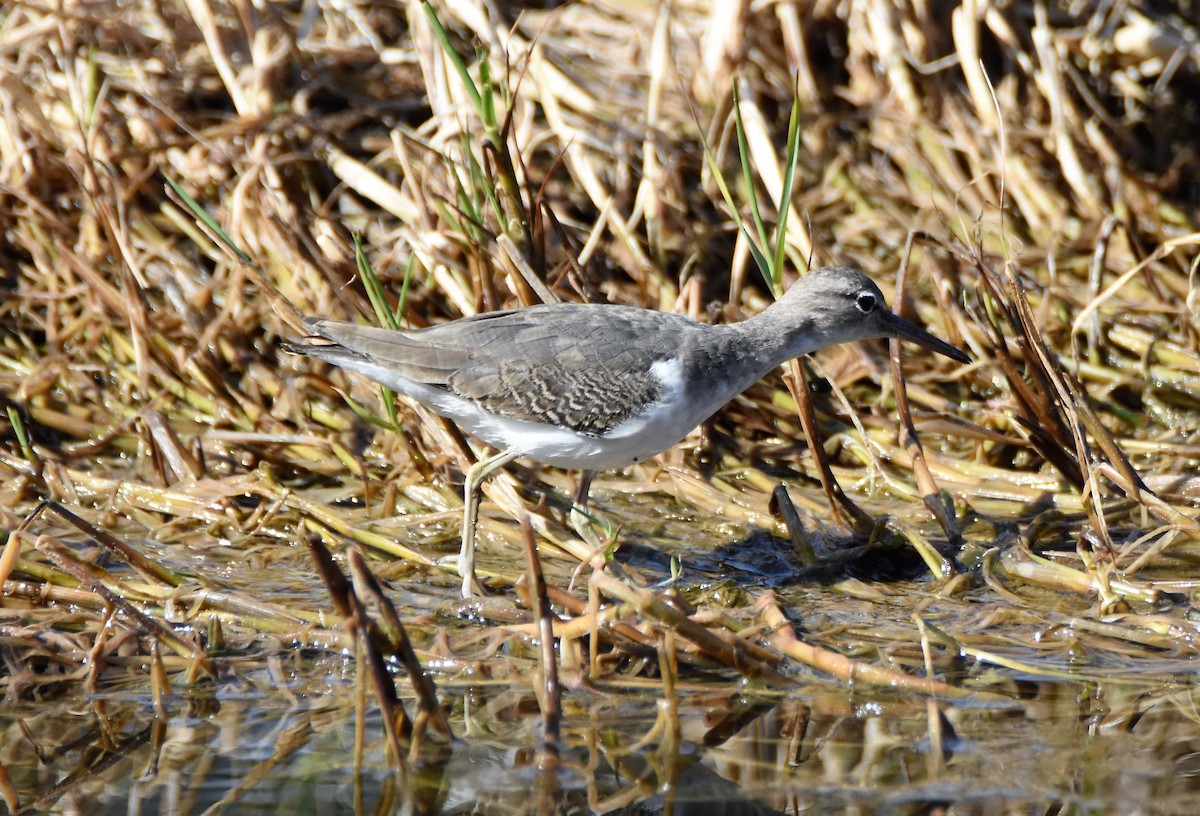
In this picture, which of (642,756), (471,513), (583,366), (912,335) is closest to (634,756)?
(642,756)

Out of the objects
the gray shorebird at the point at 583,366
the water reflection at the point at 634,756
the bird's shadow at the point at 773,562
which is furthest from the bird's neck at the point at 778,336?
the water reflection at the point at 634,756

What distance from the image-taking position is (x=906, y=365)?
7.23 meters

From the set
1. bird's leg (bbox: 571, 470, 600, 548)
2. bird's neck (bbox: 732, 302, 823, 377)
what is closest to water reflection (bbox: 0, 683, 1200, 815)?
bird's leg (bbox: 571, 470, 600, 548)

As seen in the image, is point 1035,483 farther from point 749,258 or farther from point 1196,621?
point 749,258

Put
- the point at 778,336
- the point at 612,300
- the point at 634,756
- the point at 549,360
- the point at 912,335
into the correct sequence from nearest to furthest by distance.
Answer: the point at 634,756, the point at 549,360, the point at 778,336, the point at 912,335, the point at 612,300

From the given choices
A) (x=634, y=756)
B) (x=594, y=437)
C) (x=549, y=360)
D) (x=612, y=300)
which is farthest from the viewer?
(x=612, y=300)

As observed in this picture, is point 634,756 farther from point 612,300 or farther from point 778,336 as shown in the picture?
point 612,300

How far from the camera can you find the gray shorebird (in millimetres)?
5602

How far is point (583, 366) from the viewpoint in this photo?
569cm

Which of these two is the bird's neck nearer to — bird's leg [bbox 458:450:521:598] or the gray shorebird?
the gray shorebird

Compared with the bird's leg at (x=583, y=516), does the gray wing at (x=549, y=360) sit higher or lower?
higher

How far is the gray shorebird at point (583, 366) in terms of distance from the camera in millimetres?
5602

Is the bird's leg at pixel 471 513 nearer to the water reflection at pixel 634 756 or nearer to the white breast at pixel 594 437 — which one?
the white breast at pixel 594 437

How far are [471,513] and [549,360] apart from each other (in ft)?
2.51
